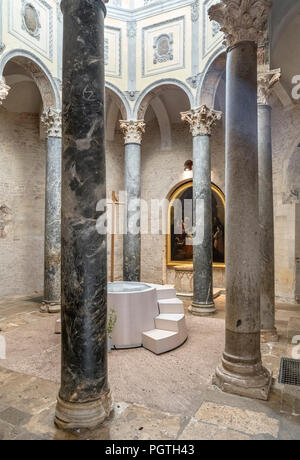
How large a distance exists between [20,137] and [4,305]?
200 inches

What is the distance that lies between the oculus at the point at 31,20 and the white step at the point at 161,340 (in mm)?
7137

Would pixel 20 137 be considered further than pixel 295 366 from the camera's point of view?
Yes

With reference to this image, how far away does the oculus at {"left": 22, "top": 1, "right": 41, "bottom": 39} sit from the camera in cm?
723

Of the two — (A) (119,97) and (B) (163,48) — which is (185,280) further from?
(B) (163,48)

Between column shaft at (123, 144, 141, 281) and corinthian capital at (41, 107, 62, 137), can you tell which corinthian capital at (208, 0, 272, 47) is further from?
column shaft at (123, 144, 141, 281)

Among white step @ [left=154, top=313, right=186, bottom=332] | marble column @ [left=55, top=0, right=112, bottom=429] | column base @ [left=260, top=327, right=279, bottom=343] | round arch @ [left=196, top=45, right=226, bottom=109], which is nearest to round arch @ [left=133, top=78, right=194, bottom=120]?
round arch @ [left=196, top=45, right=226, bottom=109]

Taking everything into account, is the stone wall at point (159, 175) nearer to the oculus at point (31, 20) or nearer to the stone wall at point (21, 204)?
the stone wall at point (21, 204)

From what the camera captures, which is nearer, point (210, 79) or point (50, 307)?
point (50, 307)

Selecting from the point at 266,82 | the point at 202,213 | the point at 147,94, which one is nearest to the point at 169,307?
the point at 202,213

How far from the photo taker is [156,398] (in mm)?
3566

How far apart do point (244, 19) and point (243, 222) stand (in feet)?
7.91
